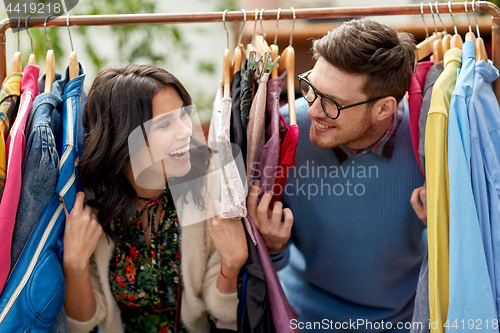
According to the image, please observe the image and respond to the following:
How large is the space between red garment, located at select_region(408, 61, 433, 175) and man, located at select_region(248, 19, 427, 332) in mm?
31

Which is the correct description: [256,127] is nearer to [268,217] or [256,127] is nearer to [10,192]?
[268,217]

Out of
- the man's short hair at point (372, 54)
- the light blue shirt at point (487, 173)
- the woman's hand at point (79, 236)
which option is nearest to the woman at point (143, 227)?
the woman's hand at point (79, 236)

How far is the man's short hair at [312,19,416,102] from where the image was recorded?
47.4 inches

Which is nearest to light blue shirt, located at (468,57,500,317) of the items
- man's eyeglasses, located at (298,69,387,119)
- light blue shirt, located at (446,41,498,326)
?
light blue shirt, located at (446,41,498,326)

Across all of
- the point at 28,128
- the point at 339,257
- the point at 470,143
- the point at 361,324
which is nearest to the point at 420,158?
the point at 470,143

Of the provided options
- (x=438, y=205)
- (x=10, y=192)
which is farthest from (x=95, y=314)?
(x=438, y=205)

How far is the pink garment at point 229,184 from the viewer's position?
111cm

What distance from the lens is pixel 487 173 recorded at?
1070 millimetres

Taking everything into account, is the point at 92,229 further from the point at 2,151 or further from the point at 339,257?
the point at 339,257

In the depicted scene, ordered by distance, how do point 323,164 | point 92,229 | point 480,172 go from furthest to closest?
point 323,164, point 92,229, point 480,172

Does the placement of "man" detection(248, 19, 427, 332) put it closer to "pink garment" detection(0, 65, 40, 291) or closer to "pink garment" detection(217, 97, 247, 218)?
"pink garment" detection(217, 97, 247, 218)

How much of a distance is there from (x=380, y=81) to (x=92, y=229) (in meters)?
0.94

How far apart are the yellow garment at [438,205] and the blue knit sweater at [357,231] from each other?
0.33 metres

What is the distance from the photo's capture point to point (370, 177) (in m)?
1.43
